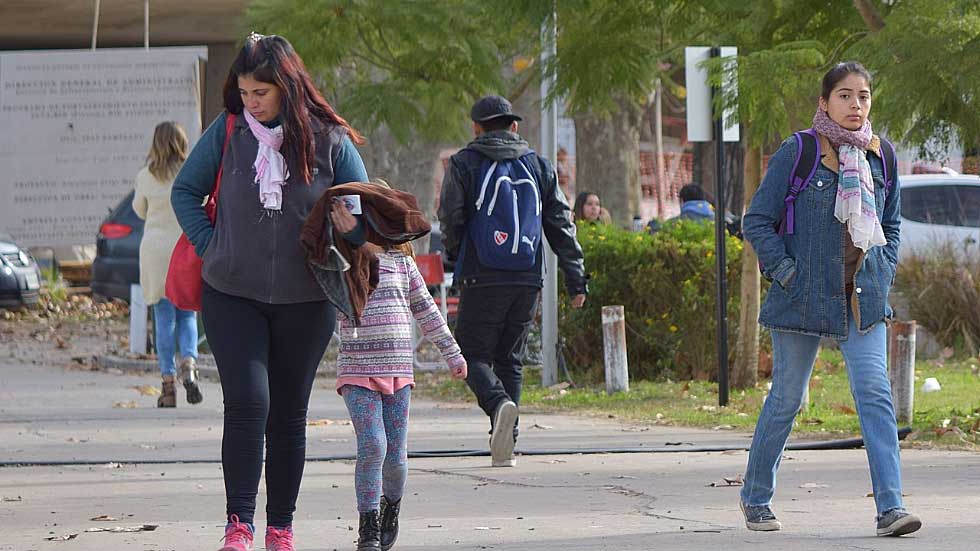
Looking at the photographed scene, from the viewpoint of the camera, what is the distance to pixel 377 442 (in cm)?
605

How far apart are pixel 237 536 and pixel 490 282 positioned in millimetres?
3346

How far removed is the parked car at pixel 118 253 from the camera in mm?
19734

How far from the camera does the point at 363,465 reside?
6.00 meters

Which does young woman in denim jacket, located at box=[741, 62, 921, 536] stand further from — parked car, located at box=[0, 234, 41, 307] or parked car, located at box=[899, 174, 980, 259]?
parked car, located at box=[0, 234, 41, 307]

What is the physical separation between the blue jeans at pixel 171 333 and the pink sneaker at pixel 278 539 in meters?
6.14

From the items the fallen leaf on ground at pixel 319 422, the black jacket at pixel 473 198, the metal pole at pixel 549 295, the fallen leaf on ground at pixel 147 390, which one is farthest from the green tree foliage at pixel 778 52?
the fallen leaf on ground at pixel 147 390

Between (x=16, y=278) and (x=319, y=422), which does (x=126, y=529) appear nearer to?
(x=319, y=422)

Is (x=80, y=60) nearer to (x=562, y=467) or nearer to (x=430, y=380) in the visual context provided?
(x=430, y=380)

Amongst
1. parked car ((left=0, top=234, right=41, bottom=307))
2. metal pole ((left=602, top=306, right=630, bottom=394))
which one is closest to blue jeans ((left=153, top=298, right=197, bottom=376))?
metal pole ((left=602, top=306, right=630, bottom=394))

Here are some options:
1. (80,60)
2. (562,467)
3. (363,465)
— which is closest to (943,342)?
(562,467)

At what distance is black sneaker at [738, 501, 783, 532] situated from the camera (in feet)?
21.1

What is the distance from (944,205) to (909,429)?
10.6 metres

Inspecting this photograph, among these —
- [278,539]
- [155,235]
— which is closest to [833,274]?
[278,539]

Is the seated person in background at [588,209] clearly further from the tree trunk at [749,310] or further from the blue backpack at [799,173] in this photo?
the blue backpack at [799,173]
